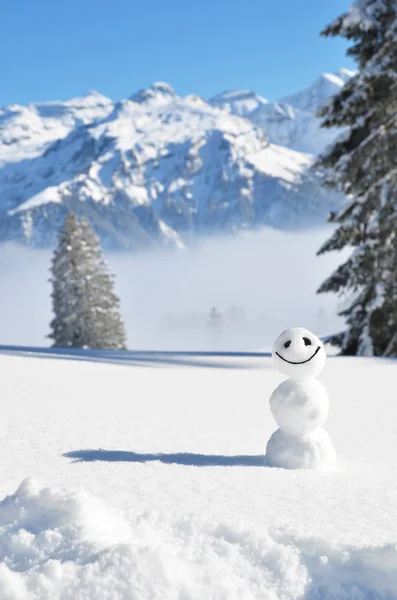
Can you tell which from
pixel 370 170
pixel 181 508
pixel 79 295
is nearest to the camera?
pixel 181 508

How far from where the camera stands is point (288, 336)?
149 inches

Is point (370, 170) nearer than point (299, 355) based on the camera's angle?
No

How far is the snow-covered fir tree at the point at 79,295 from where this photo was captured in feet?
98.8

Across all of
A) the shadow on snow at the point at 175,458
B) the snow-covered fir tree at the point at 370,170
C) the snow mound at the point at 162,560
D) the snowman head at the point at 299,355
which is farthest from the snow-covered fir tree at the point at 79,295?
the snow mound at the point at 162,560

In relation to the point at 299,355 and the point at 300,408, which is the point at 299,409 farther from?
the point at 299,355

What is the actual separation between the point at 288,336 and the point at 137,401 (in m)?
2.66

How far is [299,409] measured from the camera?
3.60m

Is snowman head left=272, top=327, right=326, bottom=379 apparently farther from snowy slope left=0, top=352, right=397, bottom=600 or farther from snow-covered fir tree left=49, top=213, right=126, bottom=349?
snow-covered fir tree left=49, top=213, right=126, bottom=349

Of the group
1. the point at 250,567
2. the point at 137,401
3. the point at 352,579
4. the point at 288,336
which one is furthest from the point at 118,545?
the point at 137,401

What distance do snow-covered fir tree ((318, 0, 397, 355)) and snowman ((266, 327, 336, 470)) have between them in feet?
29.0

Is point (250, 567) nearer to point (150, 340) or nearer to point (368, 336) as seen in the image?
point (368, 336)

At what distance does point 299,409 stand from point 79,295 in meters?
27.6

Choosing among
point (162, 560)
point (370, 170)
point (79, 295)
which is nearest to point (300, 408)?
point (162, 560)

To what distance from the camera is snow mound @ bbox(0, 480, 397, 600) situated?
2012 mm
